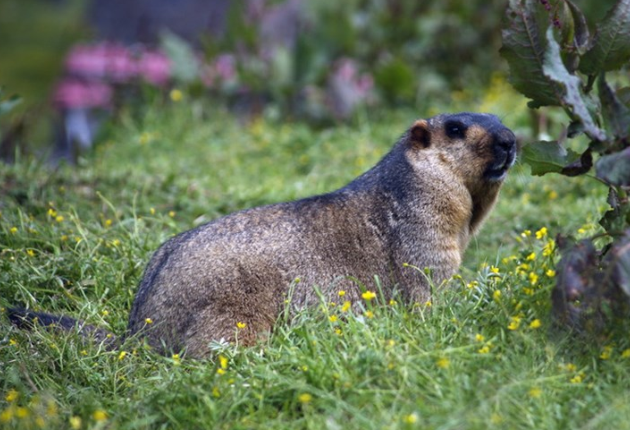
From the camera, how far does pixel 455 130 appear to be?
212 inches

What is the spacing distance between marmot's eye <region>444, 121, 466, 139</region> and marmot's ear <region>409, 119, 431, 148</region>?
0.13m

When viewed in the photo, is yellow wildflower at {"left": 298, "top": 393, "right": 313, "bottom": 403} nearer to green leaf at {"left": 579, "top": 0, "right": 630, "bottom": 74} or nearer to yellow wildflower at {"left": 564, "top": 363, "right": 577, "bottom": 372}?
yellow wildflower at {"left": 564, "top": 363, "right": 577, "bottom": 372}

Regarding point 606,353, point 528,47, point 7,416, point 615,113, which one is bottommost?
point 7,416

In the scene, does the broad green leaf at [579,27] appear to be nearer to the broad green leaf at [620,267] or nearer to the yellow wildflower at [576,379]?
the broad green leaf at [620,267]

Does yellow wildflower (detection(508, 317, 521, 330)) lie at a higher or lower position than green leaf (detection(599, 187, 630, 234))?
lower

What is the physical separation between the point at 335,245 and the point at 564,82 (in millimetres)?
1588

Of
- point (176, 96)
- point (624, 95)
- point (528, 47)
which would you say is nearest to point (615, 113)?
point (624, 95)

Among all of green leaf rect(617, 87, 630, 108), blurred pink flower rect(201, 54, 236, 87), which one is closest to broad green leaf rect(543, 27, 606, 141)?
green leaf rect(617, 87, 630, 108)

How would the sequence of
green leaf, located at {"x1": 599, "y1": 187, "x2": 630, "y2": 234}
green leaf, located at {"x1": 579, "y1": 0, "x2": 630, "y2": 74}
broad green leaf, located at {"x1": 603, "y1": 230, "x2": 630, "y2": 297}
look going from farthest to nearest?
green leaf, located at {"x1": 579, "y1": 0, "x2": 630, "y2": 74}
green leaf, located at {"x1": 599, "y1": 187, "x2": 630, "y2": 234}
broad green leaf, located at {"x1": 603, "y1": 230, "x2": 630, "y2": 297}

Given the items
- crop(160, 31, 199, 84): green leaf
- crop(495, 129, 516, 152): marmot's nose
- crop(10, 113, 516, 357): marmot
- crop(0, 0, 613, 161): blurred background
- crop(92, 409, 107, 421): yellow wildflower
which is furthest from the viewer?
crop(160, 31, 199, 84): green leaf

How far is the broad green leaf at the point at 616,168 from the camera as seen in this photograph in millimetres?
4012

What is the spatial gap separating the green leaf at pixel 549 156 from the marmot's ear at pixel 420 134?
3.37 feet

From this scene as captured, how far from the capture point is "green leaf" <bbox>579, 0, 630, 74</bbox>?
4391 mm

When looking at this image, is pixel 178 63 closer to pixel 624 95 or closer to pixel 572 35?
pixel 572 35
